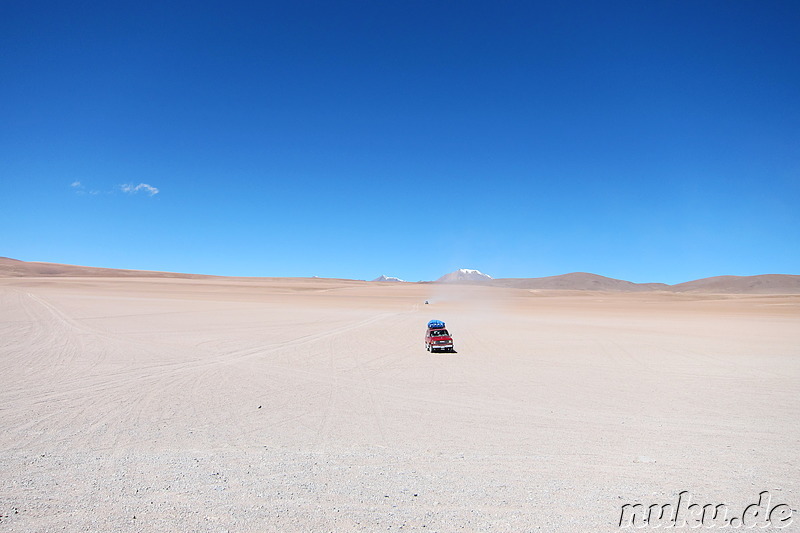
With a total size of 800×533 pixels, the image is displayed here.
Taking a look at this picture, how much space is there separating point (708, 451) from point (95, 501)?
8.86 m

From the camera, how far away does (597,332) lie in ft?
96.8

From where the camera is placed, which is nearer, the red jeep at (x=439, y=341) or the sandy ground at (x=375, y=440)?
the sandy ground at (x=375, y=440)

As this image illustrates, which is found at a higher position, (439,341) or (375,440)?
(439,341)

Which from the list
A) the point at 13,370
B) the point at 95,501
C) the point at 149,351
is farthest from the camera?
the point at 149,351

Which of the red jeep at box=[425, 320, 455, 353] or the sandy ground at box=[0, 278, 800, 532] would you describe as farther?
the red jeep at box=[425, 320, 455, 353]

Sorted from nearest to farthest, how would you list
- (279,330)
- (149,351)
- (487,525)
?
(487,525) < (149,351) < (279,330)

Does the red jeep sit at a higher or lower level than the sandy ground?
higher

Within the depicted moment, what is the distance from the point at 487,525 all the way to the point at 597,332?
2713 centimetres

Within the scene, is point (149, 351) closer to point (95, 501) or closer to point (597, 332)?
point (95, 501)

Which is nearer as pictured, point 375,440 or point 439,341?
point 375,440

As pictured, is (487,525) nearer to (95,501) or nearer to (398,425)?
(398,425)

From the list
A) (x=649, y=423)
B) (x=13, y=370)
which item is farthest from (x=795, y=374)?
(x=13, y=370)

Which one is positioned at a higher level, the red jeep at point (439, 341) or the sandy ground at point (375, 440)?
the red jeep at point (439, 341)

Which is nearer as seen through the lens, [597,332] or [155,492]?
[155,492]
